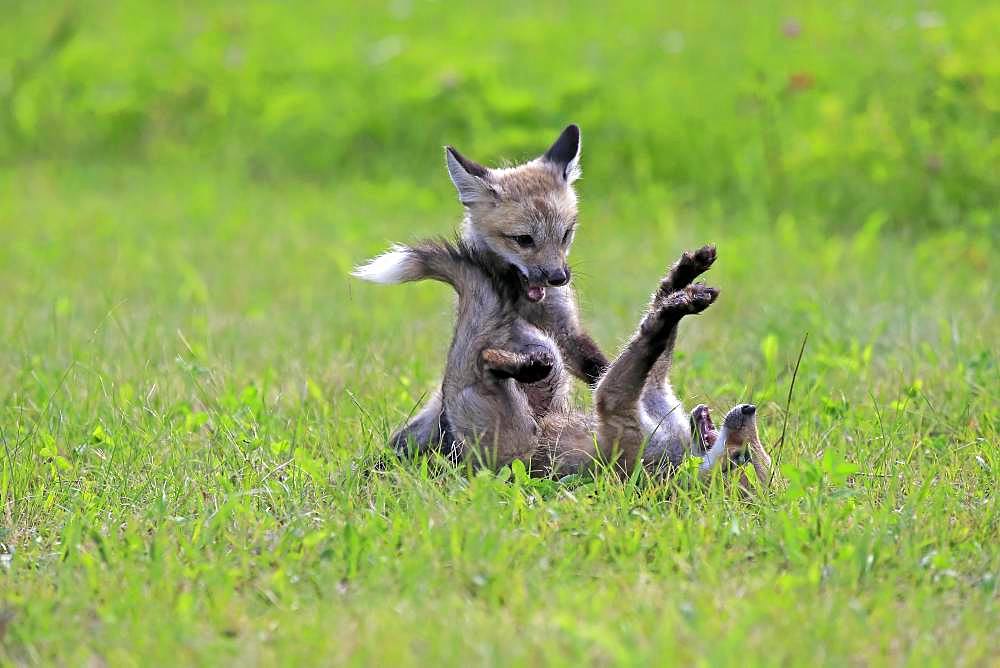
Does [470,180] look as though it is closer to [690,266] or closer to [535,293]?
[535,293]

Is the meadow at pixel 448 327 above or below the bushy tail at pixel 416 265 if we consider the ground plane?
below

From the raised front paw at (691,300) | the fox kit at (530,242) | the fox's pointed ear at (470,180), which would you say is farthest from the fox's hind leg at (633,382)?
the fox's pointed ear at (470,180)

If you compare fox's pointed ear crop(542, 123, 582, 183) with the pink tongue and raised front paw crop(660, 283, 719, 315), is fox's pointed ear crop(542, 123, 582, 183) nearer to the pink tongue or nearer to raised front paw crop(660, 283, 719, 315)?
the pink tongue

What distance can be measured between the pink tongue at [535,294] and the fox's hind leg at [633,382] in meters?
0.72

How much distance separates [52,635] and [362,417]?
212 cm

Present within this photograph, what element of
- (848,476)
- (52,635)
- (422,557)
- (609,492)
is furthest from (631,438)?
(52,635)

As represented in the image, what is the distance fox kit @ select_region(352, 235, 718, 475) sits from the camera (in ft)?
16.9

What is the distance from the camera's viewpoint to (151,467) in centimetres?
538

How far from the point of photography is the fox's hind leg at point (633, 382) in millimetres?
5098

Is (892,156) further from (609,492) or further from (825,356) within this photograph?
(609,492)

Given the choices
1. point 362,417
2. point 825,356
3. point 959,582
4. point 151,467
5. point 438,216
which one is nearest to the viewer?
point 959,582

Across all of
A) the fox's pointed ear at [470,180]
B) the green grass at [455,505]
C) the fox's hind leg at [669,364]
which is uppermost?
the fox's pointed ear at [470,180]

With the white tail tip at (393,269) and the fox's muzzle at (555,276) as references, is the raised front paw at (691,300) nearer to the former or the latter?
the fox's muzzle at (555,276)

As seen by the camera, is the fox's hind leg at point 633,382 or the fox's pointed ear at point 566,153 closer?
the fox's hind leg at point 633,382
